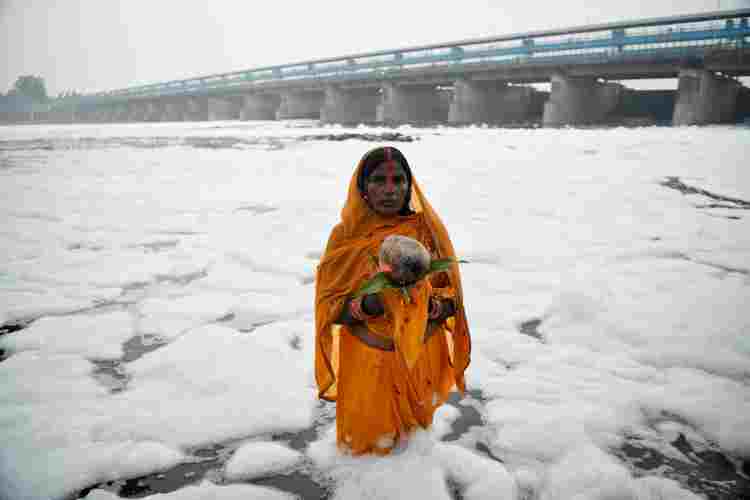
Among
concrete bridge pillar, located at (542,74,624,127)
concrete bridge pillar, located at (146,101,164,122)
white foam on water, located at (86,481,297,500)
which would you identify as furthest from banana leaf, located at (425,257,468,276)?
concrete bridge pillar, located at (146,101,164,122)

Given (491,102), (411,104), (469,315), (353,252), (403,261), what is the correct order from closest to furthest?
(403,261) < (353,252) < (469,315) < (491,102) < (411,104)

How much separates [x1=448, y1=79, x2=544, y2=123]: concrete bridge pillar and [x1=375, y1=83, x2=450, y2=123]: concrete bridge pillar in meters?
3.82

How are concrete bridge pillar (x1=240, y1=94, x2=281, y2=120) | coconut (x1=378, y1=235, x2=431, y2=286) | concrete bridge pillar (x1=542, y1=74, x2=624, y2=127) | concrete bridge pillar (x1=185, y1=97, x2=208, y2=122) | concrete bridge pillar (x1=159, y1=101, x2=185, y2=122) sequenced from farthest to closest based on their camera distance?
1. concrete bridge pillar (x1=159, y1=101, x2=185, y2=122)
2. concrete bridge pillar (x1=185, y1=97, x2=208, y2=122)
3. concrete bridge pillar (x1=240, y1=94, x2=281, y2=120)
4. concrete bridge pillar (x1=542, y1=74, x2=624, y2=127)
5. coconut (x1=378, y1=235, x2=431, y2=286)

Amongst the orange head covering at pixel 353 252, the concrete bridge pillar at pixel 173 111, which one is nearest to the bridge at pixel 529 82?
the concrete bridge pillar at pixel 173 111

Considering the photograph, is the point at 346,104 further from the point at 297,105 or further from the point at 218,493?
the point at 218,493

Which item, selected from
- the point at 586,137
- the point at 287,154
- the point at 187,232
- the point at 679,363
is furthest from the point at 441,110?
the point at 679,363

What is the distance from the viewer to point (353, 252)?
138 centimetres

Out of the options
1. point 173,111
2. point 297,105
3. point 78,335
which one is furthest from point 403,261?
point 173,111

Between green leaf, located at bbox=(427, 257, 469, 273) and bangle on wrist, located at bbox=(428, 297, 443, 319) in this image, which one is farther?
bangle on wrist, located at bbox=(428, 297, 443, 319)

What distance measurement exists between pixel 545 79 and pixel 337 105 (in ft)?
48.3

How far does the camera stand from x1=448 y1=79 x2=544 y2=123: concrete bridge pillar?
23.0 metres

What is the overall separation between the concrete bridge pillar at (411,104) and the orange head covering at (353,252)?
2481 centimetres

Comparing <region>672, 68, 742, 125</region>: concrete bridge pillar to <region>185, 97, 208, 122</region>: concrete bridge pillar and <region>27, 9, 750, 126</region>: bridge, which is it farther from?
<region>185, 97, 208, 122</region>: concrete bridge pillar

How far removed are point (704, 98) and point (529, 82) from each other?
9.15m
